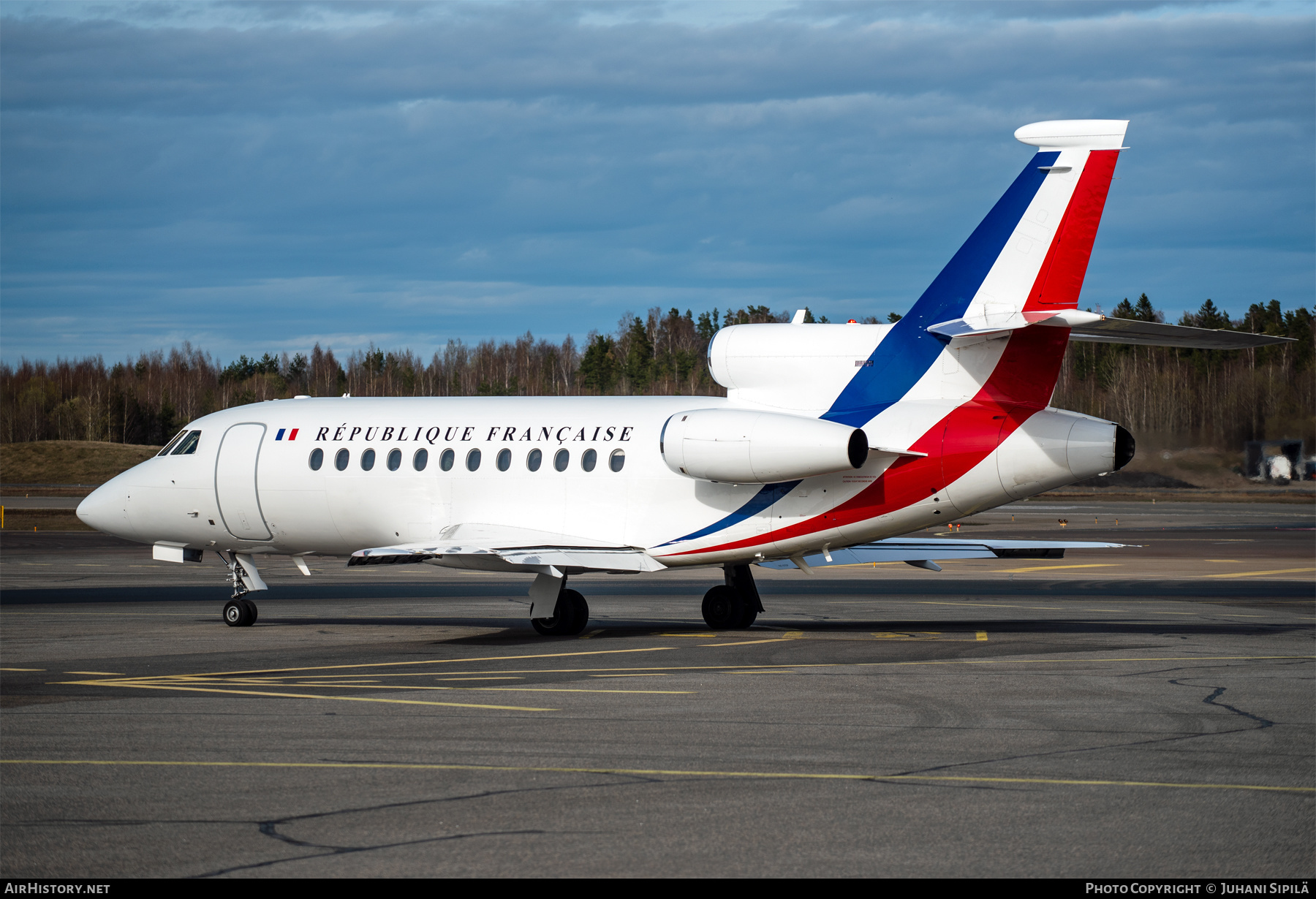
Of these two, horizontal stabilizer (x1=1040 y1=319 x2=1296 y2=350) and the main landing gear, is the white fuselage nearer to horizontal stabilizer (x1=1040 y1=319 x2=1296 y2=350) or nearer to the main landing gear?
the main landing gear

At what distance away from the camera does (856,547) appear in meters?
21.5

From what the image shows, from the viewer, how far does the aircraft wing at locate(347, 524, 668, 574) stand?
60.8 feet

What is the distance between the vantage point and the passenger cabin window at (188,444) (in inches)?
936

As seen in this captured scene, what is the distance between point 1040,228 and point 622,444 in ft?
23.0

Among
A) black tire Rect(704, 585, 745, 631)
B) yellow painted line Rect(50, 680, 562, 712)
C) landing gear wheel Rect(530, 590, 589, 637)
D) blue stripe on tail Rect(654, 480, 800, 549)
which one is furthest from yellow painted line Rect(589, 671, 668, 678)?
black tire Rect(704, 585, 745, 631)

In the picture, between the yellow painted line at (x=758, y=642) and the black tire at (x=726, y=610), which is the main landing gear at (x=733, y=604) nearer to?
the black tire at (x=726, y=610)

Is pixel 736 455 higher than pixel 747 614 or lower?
higher

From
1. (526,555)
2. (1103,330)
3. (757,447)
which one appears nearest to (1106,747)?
(1103,330)

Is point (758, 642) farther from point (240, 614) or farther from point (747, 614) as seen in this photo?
point (240, 614)

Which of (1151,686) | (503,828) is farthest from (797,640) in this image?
(503,828)

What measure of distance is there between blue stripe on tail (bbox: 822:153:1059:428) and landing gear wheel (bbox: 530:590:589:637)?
493 centimetres

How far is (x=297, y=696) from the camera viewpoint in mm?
14227

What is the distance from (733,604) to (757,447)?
3.70m

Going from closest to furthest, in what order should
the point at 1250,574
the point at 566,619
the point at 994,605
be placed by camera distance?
the point at 566,619
the point at 994,605
the point at 1250,574
